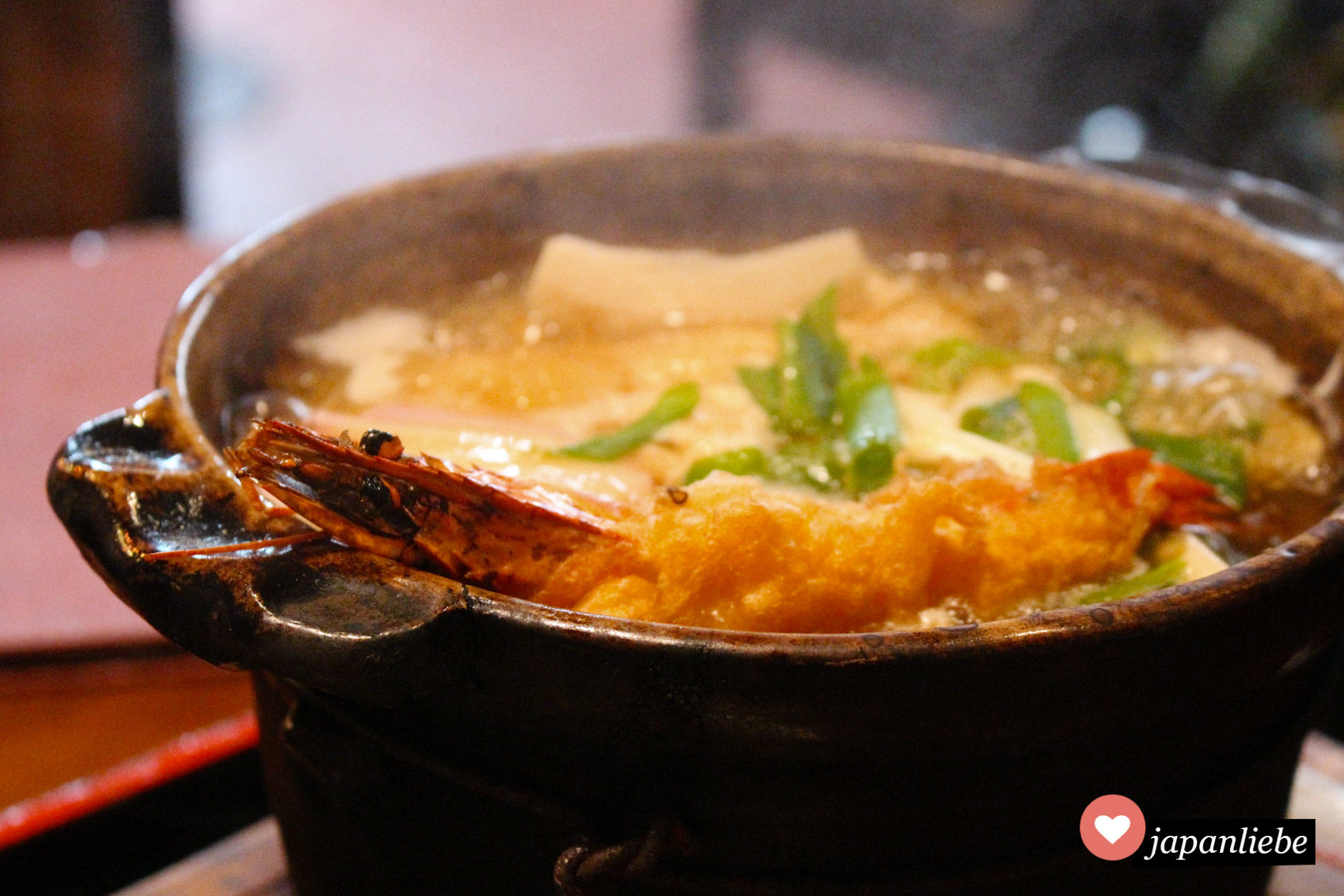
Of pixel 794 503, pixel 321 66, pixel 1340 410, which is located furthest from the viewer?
pixel 321 66

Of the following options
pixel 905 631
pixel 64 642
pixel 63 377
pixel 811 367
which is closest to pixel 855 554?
pixel 905 631

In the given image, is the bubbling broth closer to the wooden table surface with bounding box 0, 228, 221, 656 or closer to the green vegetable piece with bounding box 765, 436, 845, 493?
the green vegetable piece with bounding box 765, 436, 845, 493

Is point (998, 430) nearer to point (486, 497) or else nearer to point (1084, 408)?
point (1084, 408)

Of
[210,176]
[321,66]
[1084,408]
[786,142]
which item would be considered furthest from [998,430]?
[321,66]

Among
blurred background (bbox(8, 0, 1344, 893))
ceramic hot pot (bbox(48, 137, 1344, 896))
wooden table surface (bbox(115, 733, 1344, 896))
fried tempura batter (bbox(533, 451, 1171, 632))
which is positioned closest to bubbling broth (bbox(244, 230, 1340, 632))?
fried tempura batter (bbox(533, 451, 1171, 632))

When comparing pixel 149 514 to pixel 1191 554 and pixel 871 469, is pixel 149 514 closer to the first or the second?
pixel 871 469

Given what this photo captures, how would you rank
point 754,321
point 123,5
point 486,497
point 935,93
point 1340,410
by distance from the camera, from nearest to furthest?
point 486,497
point 1340,410
point 754,321
point 123,5
point 935,93

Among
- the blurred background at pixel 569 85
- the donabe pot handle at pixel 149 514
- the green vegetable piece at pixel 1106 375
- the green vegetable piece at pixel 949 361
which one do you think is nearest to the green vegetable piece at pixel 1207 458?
the green vegetable piece at pixel 1106 375
